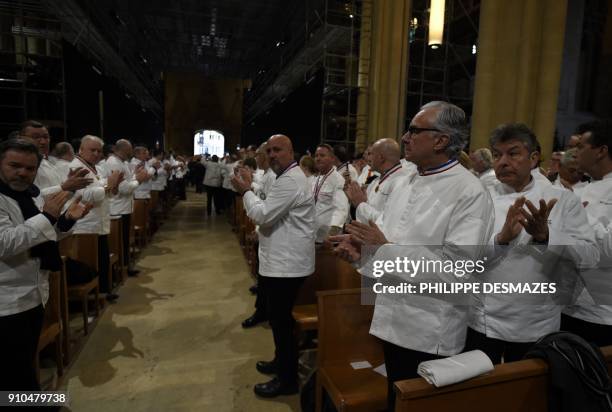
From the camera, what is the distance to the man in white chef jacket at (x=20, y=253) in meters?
1.86

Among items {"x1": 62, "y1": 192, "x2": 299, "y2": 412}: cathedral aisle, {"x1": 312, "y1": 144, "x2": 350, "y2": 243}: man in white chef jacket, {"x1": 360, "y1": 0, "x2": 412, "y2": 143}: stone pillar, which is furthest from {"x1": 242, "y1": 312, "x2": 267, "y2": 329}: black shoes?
{"x1": 360, "y1": 0, "x2": 412, "y2": 143}: stone pillar

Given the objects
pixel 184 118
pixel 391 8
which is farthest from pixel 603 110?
pixel 184 118

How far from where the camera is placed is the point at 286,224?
2.57m

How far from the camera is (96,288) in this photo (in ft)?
12.3

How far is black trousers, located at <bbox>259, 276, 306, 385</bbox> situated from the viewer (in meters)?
2.53

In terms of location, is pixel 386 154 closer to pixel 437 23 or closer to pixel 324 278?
pixel 324 278

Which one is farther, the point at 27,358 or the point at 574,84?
the point at 574,84

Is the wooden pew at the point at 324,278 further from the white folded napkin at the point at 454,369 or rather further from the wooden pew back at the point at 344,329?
the white folded napkin at the point at 454,369

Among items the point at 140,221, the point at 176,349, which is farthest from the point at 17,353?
the point at 140,221

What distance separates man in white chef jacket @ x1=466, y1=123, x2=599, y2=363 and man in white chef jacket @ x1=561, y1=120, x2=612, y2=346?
202 millimetres

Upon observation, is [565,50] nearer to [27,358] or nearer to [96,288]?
[96,288]

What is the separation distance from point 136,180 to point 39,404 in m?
3.52

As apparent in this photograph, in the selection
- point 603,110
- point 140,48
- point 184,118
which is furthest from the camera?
point 184,118

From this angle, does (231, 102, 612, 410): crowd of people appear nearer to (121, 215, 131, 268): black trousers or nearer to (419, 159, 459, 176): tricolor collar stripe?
(419, 159, 459, 176): tricolor collar stripe
